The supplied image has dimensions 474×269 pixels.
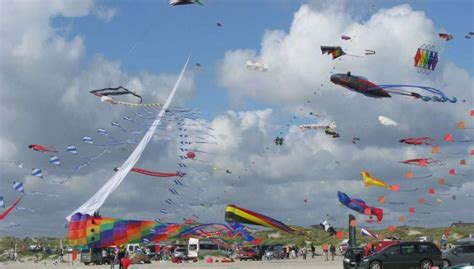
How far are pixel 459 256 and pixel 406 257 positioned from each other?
14.2 feet

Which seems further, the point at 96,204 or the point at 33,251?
the point at 33,251

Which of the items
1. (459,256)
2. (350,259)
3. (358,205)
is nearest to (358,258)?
(350,259)

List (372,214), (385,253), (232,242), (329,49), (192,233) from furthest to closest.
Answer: (232,242) → (192,233) → (372,214) → (329,49) → (385,253)

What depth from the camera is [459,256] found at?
40.7 metres

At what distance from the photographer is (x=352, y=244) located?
57.9m

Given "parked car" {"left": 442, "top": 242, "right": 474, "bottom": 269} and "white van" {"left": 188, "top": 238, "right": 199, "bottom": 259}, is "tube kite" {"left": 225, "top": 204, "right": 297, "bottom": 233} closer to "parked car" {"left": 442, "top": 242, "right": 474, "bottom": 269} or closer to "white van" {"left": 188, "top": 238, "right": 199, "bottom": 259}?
"white van" {"left": 188, "top": 238, "right": 199, "bottom": 259}

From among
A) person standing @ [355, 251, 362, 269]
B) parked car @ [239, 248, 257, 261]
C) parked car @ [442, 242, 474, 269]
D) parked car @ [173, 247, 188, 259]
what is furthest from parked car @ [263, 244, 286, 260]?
parked car @ [442, 242, 474, 269]

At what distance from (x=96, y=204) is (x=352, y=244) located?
21.7 metres

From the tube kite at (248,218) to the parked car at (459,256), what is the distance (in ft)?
70.7

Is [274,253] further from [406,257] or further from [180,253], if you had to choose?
[406,257]

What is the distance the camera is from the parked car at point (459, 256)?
4041cm

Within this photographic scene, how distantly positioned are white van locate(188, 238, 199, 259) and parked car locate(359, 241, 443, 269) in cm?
3803

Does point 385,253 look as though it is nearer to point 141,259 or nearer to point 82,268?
point 82,268

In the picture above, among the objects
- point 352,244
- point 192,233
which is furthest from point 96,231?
point 352,244
